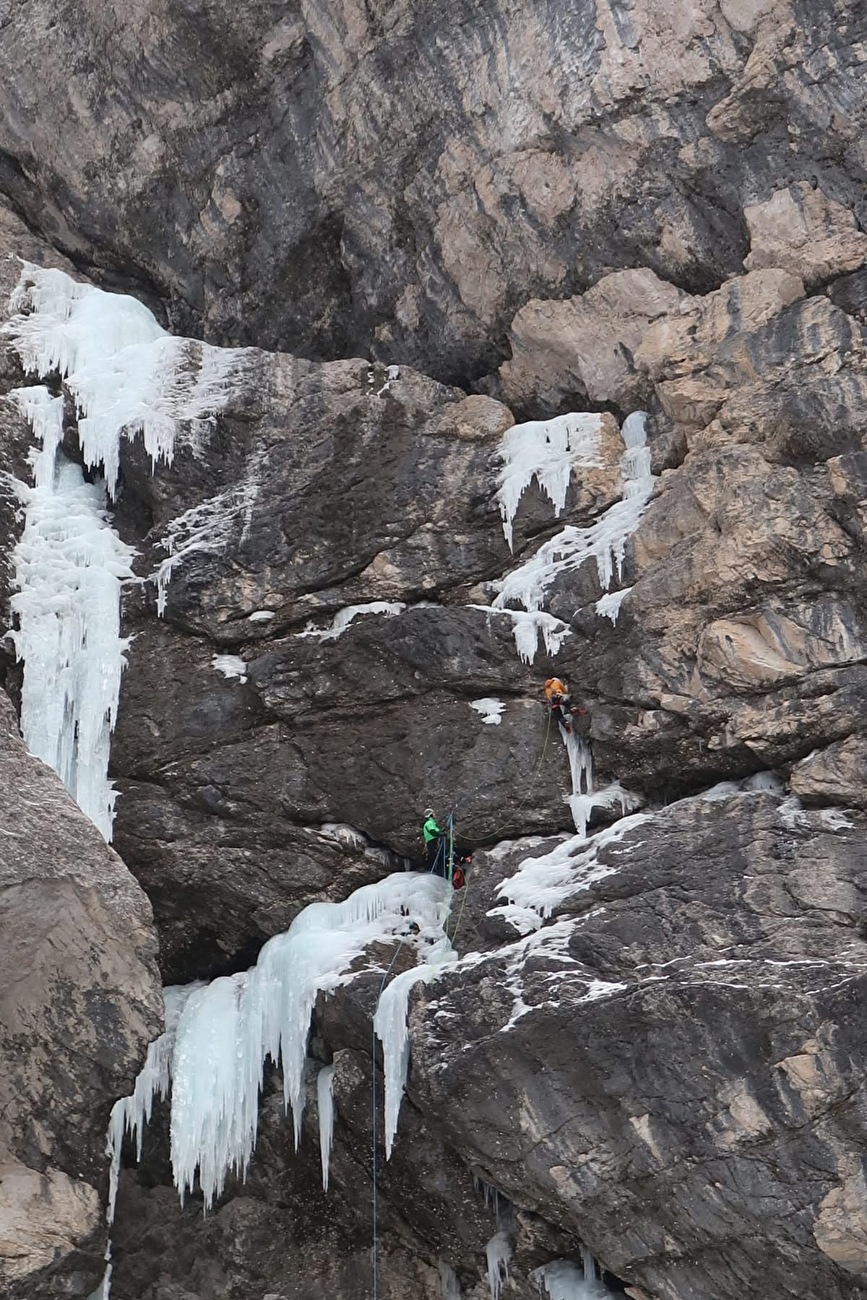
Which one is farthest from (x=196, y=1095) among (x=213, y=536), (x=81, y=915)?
(x=213, y=536)

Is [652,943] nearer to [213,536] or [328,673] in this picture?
[328,673]

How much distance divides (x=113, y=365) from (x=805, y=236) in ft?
28.0

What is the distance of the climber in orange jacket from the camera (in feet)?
51.5

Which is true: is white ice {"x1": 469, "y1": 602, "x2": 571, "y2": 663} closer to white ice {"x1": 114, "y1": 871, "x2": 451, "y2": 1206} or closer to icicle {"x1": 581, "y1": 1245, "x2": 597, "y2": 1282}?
white ice {"x1": 114, "y1": 871, "x2": 451, "y2": 1206}

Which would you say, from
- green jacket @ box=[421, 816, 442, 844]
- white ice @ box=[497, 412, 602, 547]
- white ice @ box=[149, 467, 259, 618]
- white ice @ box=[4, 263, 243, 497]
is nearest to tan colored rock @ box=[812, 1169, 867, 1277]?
green jacket @ box=[421, 816, 442, 844]

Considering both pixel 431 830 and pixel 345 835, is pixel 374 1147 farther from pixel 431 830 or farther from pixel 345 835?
pixel 345 835

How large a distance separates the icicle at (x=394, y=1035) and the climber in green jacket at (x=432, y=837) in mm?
1745

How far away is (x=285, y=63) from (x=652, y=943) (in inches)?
500

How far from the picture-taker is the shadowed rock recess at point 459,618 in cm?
1295

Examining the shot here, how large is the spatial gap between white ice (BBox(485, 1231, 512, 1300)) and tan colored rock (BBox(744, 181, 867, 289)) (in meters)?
10.4

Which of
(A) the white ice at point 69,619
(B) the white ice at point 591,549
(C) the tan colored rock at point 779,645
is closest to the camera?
(C) the tan colored rock at point 779,645

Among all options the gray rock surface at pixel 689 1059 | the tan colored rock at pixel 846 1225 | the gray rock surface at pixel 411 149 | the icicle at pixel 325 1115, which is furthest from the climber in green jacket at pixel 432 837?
the gray rock surface at pixel 411 149

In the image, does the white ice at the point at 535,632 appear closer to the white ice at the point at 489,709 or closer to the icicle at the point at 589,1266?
the white ice at the point at 489,709

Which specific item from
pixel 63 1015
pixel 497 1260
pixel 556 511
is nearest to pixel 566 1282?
pixel 497 1260
